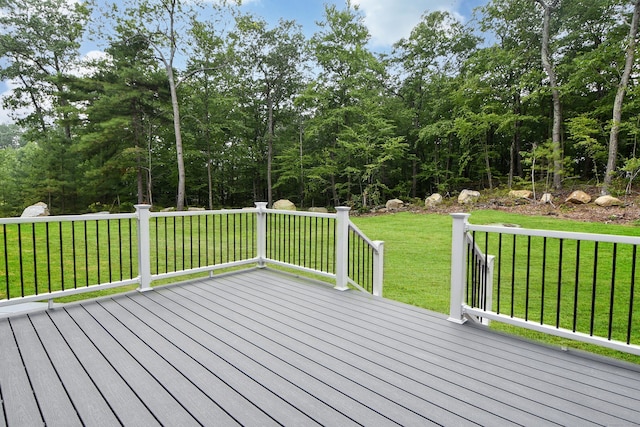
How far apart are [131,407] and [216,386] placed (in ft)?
1.32

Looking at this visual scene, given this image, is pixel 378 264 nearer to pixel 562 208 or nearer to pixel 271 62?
pixel 562 208

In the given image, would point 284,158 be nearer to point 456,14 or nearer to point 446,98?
point 446,98

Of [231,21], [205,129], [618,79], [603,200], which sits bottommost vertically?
[603,200]

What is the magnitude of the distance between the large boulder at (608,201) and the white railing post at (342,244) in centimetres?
892

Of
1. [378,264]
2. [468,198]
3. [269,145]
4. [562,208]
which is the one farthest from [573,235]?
[269,145]

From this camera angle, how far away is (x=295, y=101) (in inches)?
563

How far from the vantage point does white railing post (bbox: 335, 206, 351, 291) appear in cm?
362

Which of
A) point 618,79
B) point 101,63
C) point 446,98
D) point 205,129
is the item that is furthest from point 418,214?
point 101,63

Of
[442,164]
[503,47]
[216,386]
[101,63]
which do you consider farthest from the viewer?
[442,164]

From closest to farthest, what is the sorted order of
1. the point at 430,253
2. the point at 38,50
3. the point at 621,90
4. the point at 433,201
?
1. the point at 430,253
2. the point at 621,90
3. the point at 433,201
4. the point at 38,50

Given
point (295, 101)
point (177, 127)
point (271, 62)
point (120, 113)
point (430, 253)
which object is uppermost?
point (271, 62)

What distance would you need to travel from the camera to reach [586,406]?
1.68m

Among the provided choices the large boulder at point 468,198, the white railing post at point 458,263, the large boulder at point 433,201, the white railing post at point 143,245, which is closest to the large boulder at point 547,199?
the large boulder at point 468,198

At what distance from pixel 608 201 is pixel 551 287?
6249mm
